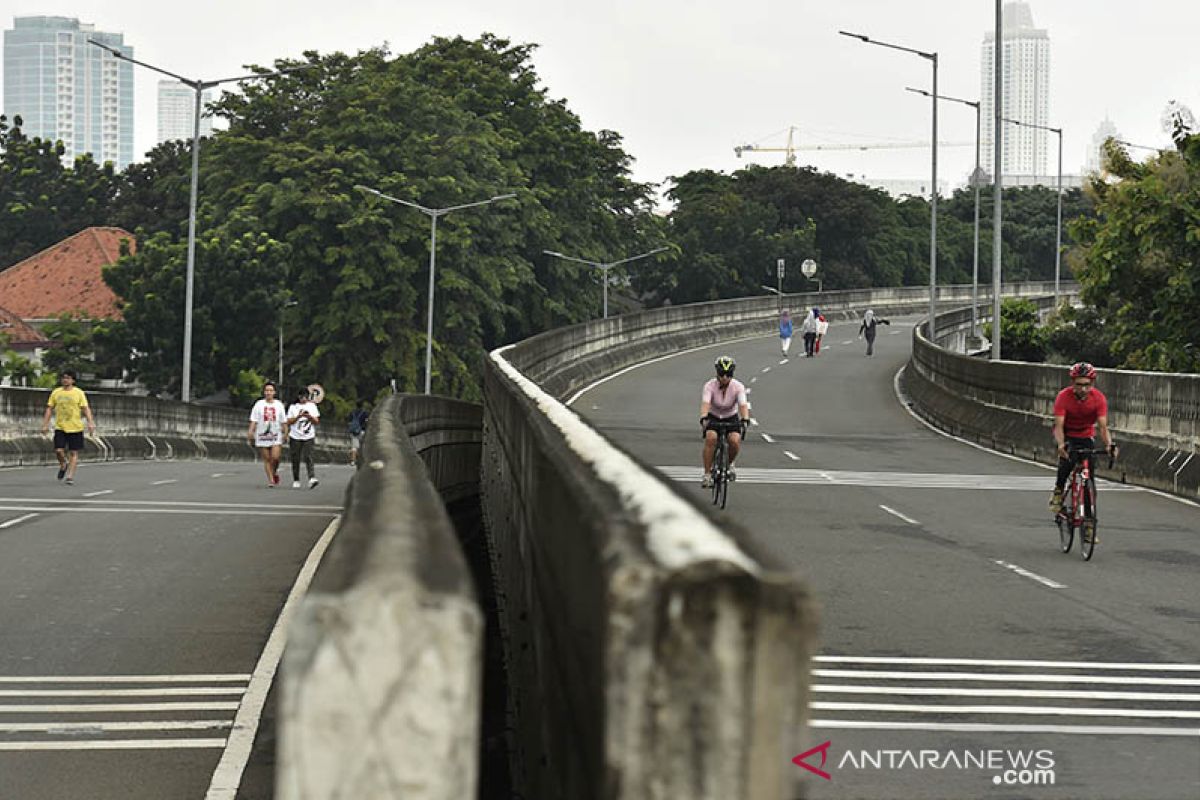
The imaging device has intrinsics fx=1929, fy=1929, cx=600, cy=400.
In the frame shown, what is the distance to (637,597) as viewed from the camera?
2.56 metres

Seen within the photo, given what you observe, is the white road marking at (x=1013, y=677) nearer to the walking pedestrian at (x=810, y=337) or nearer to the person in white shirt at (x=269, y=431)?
the person in white shirt at (x=269, y=431)

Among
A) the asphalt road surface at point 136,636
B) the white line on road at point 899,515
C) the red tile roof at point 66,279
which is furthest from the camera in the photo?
the red tile roof at point 66,279

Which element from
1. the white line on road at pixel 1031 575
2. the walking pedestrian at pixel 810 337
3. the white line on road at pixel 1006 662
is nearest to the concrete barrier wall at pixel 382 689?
the white line on road at pixel 1006 662

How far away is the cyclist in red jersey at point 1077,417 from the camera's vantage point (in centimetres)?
1708

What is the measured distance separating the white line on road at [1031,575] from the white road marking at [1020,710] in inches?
202

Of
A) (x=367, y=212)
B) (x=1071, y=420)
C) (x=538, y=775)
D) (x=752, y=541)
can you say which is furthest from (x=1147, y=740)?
(x=367, y=212)

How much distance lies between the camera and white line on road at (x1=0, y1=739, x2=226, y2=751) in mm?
9008

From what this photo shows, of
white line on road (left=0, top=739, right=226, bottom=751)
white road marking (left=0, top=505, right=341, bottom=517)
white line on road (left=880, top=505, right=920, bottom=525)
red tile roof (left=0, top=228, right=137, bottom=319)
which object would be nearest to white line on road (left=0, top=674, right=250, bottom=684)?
white line on road (left=0, top=739, right=226, bottom=751)

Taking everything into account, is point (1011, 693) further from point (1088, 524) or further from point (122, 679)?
point (1088, 524)

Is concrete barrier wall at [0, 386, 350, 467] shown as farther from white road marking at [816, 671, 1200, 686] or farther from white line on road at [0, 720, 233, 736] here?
white road marking at [816, 671, 1200, 686]

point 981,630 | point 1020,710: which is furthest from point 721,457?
point 1020,710

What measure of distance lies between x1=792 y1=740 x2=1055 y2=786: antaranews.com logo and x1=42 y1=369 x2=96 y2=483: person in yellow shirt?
20759 millimetres

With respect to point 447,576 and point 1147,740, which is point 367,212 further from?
point 447,576

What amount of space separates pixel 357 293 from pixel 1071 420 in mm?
55779
